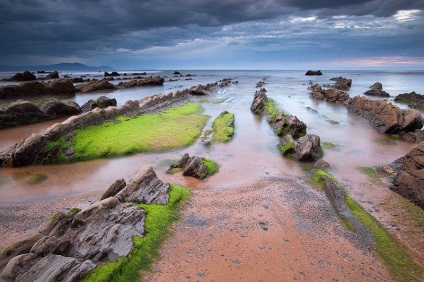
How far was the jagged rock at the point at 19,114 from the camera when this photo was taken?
20734 mm

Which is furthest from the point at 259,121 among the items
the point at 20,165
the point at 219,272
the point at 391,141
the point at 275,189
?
the point at 219,272

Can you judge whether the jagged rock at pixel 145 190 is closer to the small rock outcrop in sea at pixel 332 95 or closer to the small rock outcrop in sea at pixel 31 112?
the small rock outcrop in sea at pixel 31 112

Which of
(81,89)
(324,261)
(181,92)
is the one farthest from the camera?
(81,89)

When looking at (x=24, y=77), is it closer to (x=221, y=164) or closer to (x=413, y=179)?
(x=221, y=164)

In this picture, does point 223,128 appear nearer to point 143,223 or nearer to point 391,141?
point 391,141

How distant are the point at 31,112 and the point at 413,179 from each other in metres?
24.7

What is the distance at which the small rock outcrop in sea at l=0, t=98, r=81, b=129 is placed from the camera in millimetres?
20891

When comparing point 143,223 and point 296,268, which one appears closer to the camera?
point 296,268

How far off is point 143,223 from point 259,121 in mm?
18487

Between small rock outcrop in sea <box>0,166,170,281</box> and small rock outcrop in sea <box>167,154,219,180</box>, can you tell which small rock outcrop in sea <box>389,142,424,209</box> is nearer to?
small rock outcrop in sea <box>167,154,219,180</box>

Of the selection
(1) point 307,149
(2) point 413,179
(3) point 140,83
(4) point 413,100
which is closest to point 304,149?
(1) point 307,149

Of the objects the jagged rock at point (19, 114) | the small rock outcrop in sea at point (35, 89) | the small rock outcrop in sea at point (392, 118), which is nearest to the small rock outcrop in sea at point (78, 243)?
the jagged rock at point (19, 114)

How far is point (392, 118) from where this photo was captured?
21.3 metres

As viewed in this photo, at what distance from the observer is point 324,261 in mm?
6816
